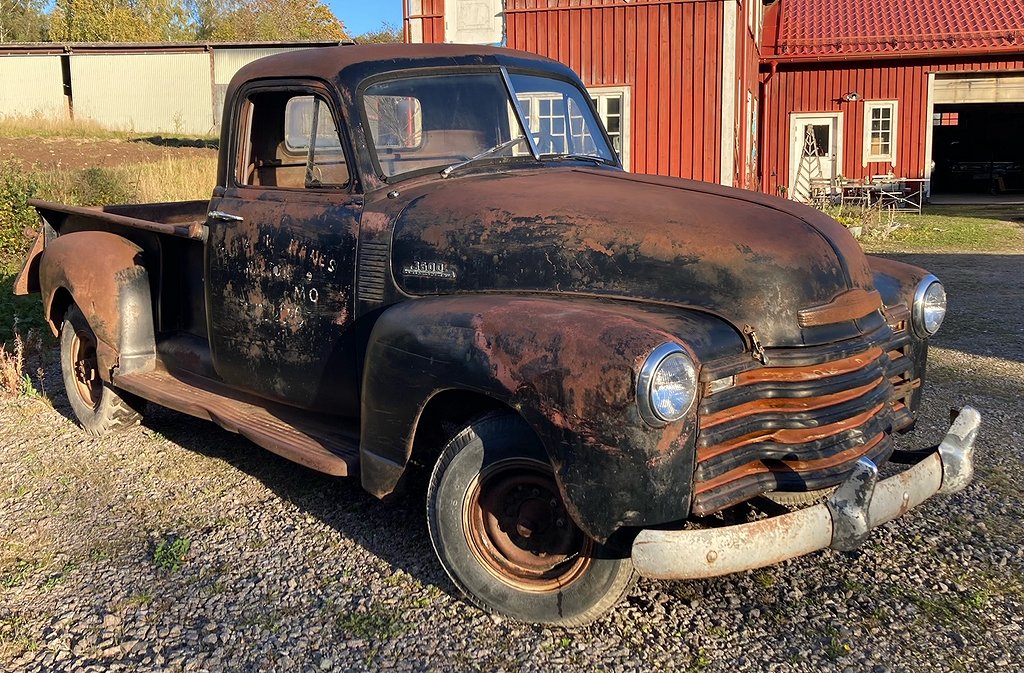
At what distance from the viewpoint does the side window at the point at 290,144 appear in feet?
13.3

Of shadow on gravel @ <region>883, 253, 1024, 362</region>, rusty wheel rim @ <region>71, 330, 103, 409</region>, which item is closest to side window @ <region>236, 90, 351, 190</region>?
rusty wheel rim @ <region>71, 330, 103, 409</region>

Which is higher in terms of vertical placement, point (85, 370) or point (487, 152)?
point (487, 152)

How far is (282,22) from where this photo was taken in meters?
52.7

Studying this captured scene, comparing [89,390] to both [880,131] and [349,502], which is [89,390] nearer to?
[349,502]

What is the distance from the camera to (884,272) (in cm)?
404

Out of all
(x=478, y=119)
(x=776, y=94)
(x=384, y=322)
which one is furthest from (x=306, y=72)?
(x=776, y=94)

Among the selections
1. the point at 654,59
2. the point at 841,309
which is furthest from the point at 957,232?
the point at 841,309

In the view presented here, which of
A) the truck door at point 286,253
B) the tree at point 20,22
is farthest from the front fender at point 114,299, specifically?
the tree at point 20,22

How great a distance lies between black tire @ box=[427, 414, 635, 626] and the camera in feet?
9.75

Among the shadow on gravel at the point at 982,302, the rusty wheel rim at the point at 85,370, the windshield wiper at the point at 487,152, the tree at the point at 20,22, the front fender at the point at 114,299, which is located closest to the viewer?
the windshield wiper at the point at 487,152

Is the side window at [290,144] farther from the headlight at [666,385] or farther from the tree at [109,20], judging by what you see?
the tree at [109,20]

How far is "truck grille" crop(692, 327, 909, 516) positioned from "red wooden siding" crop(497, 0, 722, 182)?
1140 centimetres

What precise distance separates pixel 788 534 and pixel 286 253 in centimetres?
242

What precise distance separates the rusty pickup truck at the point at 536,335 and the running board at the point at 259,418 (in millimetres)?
19
